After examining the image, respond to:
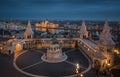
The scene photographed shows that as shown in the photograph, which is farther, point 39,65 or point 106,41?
point 106,41

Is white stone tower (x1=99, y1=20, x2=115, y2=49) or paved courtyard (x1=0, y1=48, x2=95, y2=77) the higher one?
white stone tower (x1=99, y1=20, x2=115, y2=49)

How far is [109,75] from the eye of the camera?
21.3 metres

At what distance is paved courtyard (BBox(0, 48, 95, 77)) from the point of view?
21938mm

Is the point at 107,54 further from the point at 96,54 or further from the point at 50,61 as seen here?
the point at 50,61

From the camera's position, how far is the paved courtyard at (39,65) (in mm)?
21938

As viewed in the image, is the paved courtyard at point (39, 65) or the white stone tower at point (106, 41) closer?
the paved courtyard at point (39, 65)

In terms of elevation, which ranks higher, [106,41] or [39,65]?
[106,41]

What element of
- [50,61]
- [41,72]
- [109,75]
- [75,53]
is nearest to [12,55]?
[50,61]

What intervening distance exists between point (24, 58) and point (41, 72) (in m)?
7.75

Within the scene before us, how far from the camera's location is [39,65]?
25.3m

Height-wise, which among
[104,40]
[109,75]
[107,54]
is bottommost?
[109,75]

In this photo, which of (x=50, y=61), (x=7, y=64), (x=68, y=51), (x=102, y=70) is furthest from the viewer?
(x=68, y=51)

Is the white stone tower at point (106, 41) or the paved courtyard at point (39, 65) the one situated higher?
the white stone tower at point (106, 41)

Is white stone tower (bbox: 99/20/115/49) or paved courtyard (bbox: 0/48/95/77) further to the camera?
white stone tower (bbox: 99/20/115/49)
